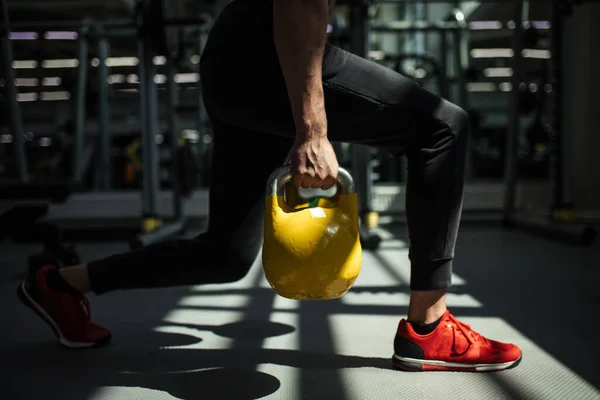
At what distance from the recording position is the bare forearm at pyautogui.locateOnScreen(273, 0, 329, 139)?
0.89 m

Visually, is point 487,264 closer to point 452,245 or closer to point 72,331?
point 452,245

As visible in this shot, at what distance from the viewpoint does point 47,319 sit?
137 centimetres

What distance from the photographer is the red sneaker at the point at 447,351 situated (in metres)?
1.17

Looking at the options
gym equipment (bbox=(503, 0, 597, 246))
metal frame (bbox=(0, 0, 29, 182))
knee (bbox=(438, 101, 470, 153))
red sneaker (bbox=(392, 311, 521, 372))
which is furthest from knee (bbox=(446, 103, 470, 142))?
metal frame (bbox=(0, 0, 29, 182))

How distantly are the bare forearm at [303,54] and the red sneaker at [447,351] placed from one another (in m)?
0.51

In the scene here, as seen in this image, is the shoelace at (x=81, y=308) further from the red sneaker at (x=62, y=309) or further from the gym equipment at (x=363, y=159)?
the gym equipment at (x=363, y=159)

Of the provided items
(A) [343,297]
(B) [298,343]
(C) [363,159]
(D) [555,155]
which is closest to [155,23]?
(C) [363,159]

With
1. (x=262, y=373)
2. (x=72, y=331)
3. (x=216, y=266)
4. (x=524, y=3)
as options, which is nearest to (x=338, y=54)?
(x=216, y=266)

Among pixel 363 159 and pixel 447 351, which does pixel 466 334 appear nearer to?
pixel 447 351

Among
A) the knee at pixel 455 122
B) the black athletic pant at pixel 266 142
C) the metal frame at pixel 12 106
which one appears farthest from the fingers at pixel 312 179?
the metal frame at pixel 12 106

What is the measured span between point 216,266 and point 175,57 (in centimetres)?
237

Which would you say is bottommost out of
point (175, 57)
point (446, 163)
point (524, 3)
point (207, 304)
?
point (207, 304)

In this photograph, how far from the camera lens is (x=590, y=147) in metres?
4.10

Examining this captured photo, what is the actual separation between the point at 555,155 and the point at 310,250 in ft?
9.16
